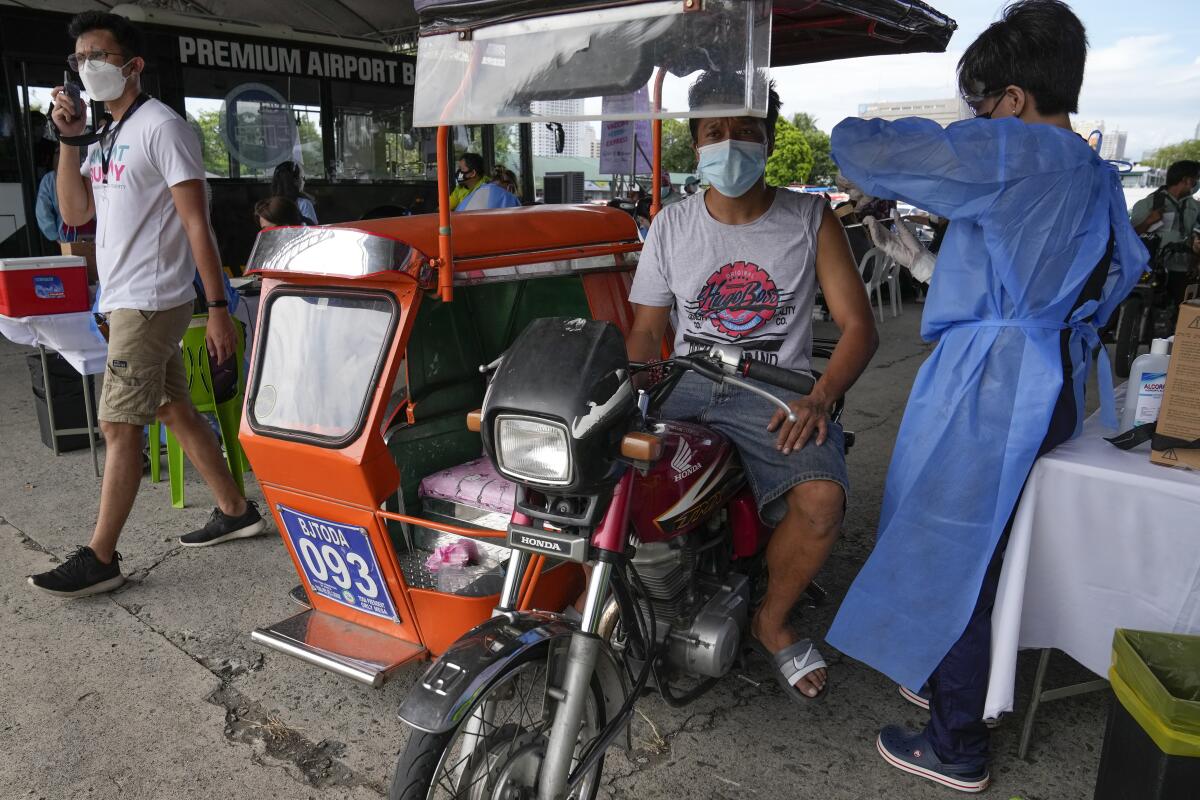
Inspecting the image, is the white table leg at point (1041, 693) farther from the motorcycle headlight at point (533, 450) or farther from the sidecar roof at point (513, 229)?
the sidecar roof at point (513, 229)

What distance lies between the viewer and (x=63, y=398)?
→ 4520mm

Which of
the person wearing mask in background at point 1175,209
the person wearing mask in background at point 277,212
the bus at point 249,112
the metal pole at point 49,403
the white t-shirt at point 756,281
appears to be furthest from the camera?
the person wearing mask in background at point 1175,209

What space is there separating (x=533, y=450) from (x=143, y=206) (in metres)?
2.27

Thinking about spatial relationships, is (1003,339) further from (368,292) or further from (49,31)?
(49,31)

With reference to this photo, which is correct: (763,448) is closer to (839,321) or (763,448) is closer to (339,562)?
(839,321)

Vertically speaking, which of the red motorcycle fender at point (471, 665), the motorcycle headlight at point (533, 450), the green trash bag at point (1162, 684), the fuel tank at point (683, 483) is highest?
the motorcycle headlight at point (533, 450)

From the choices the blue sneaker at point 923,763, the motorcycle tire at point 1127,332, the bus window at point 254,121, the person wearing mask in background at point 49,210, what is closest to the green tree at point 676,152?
the bus window at point 254,121

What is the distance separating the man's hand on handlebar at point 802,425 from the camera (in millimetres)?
2072

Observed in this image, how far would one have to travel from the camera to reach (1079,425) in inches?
→ 83.3

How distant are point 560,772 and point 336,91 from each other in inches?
315

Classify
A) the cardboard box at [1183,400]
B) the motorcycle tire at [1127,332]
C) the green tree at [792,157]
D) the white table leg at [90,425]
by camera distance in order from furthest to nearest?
the green tree at [792,157], the motorcycle tire at [1127,332], the white table leg at [90,425], the cardboard box at [1183,400]

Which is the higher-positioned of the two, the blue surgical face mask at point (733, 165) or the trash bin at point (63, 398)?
the blue surgical face mask at point (733, 165)

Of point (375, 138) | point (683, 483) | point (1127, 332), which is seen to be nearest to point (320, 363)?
point (683, 483)

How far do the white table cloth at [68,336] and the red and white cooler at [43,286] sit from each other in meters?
0.04
